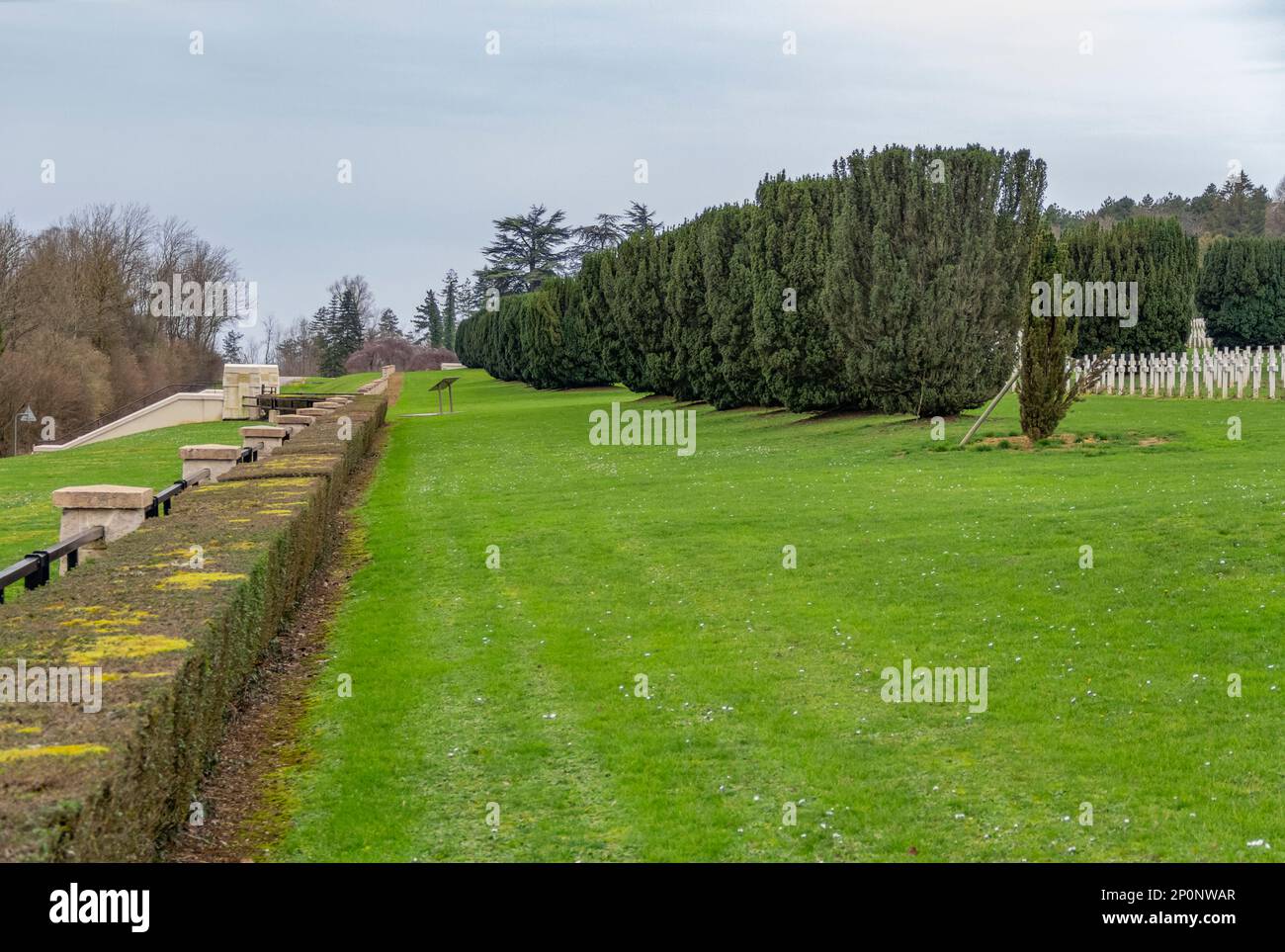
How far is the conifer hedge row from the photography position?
1032 inches

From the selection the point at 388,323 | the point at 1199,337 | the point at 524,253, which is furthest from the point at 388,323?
the point at 1199,337

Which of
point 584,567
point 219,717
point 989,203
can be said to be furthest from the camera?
point 989,203

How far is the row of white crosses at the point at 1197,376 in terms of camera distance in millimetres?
29734

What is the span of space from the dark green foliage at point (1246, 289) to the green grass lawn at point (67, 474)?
38708 mm

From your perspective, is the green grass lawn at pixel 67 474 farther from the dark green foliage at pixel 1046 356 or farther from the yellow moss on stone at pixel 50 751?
the dark green foliage at pixel 1046 356

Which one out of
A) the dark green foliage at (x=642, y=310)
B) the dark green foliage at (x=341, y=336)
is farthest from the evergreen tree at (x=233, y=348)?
the dark green foliage at (x=642, y=310)

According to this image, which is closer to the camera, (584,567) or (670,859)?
(670,859)

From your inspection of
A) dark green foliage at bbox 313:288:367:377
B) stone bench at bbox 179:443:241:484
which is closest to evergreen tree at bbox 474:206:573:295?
dark green foliage at bbox 313:288:367:377

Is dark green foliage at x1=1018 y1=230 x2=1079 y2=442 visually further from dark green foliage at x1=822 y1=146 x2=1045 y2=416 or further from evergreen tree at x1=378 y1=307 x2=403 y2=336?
evergreen tree at x1=378 y1=307 x2=403 y2=336

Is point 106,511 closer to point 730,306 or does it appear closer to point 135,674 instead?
point 135,674
